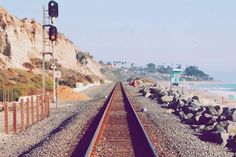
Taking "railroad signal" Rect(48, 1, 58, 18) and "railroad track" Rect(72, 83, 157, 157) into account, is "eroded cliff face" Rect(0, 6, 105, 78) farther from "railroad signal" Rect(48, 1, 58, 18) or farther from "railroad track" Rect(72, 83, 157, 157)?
"railroad track" Rect(72, 83, 157, 157)

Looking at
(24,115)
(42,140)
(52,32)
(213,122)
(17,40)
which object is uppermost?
(17,40)

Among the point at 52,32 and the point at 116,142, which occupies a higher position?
the point at 52,32

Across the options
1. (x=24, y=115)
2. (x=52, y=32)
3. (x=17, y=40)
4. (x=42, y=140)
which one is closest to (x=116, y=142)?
(x=42, y=140)

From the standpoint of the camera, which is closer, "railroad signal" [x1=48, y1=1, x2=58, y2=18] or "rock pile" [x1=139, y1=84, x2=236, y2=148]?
"rock pile" [x1=139, y1=84, x2=236, y2=148]

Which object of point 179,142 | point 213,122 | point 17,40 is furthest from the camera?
point 17,40

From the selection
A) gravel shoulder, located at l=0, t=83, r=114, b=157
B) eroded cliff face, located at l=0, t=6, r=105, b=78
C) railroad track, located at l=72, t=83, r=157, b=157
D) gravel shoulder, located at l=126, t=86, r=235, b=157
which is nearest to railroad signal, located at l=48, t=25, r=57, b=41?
gravel shoulder, located at l=0, t=83, r=114, b=157

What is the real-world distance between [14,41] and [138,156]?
77.0 m

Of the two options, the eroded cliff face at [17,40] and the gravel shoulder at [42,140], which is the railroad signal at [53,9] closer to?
the gravel shoulder at [42,140]

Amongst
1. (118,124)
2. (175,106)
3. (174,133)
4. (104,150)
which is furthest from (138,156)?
(175,106)

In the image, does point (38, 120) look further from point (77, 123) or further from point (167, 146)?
point (167, 146)

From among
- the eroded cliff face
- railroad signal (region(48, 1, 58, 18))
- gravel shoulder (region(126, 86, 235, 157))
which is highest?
the eroded cliff face

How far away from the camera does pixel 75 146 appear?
15.9 meters

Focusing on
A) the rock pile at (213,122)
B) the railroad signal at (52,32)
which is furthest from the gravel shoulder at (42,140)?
the railroad signal at (52,32)

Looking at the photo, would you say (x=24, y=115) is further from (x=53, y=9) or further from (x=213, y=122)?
(x=213, y=122)
